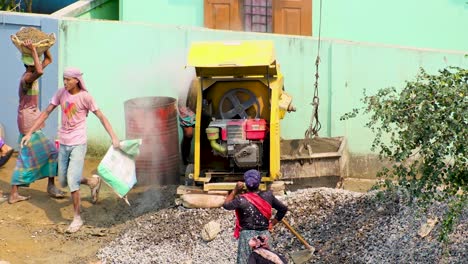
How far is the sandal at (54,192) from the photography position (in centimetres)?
1220

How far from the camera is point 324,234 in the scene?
10.3 m

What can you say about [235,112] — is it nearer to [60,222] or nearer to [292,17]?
[60,222]

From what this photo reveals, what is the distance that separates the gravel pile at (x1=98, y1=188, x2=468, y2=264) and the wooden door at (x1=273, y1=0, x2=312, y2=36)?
164 inches

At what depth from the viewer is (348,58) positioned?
13.3m

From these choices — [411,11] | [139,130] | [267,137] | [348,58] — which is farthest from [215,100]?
[411,11]

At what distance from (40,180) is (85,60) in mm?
1802

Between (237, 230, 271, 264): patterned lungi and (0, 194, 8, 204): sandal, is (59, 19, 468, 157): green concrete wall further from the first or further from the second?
(237, 230, 271, 264): patterned lungi

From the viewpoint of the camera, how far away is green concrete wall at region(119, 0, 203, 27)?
15.0m

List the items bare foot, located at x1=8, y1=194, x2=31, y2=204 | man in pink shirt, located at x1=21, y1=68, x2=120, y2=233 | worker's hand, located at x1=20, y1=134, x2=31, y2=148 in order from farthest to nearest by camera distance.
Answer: bare foot, located at x1=8, y1=194, x2=31, y2=204
worker's hand, located at x1=20, y1=134, x2=31, y2=148
man in pink shirt, located at x1=21, y1=68, x2=120, y2=233

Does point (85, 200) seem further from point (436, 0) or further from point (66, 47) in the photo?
point (436, 0)

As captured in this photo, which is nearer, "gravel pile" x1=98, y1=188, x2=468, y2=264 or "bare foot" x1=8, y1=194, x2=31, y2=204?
"gravel pile" x1=98, y1=188, x2=468, y2=264

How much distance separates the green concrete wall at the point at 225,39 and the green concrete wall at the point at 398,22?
4.85 ft

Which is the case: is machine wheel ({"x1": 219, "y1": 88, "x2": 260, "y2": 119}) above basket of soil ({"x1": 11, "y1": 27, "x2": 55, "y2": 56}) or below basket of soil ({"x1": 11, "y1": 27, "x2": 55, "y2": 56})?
below

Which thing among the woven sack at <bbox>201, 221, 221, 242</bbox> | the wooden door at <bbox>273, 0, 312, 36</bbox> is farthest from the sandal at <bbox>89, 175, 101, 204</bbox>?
the wooden door at <bbox>273, 0, 312, 36</bbox>
